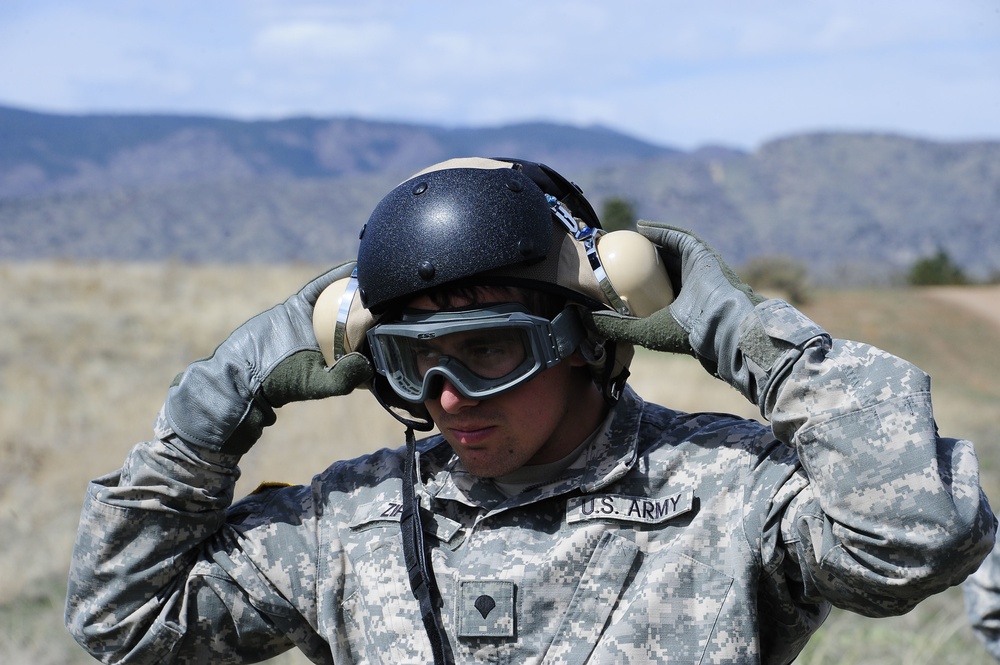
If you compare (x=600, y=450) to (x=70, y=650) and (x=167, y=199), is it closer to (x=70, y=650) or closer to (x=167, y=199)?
(x=70, y=650)

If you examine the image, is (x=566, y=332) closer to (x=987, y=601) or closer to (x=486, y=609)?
(x=486, y=609)

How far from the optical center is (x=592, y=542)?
8.74 feet

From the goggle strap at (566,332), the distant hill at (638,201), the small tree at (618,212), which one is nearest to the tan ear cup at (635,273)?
the goggle strap at (566,332)

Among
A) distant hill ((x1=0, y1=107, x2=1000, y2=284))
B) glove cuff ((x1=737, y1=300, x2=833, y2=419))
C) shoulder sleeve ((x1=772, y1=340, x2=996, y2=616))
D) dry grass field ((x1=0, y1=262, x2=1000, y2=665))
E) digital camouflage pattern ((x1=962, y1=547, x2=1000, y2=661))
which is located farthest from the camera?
distant hill ((x1=0, y1=107, x2=1000, y2=284))

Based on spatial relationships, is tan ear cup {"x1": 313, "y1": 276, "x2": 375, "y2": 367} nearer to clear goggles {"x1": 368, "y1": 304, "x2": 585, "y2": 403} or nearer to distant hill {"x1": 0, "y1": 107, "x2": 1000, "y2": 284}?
clear goggles {"x1": 368, "y1": 304, "x2": 585, "y2": 403}

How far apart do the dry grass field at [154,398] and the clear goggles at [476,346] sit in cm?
377

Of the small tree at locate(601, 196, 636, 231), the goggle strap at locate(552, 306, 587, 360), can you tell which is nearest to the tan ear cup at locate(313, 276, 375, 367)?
the goggle strap at locate(552, 306, 587, 360)

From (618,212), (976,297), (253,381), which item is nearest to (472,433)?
(253,381)

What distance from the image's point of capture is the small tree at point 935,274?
42344 millimetres

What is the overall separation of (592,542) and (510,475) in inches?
12.1

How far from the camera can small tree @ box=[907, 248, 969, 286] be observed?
139 feet

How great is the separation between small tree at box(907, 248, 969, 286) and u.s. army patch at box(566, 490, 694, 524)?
4261 cm

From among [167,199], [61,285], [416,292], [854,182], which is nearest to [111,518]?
[416,292]

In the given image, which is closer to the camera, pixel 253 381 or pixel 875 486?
pixel 875 486
